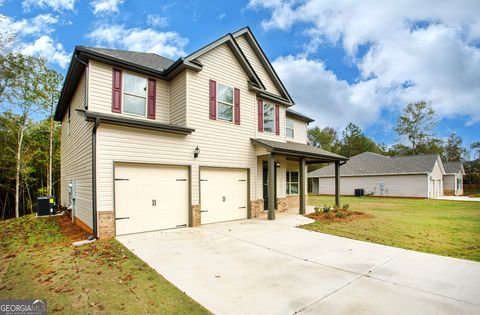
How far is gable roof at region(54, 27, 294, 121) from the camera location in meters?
8.08

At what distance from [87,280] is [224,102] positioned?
7.83 metres

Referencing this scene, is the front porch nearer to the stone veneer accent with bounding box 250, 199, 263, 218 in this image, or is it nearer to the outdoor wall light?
the stone veneer accent with bounding box 250, 199, 263, 218

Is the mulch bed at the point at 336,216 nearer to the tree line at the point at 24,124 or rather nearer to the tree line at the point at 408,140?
the tree line at the point at 24,124

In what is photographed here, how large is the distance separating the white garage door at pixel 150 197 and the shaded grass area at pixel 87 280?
1052 mm

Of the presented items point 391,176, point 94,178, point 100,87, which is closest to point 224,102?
point 100,87

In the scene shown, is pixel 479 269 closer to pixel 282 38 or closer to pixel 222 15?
pixel 222 15

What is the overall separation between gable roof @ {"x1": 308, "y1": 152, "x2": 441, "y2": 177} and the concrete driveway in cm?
2341

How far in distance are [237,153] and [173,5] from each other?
8887 mm

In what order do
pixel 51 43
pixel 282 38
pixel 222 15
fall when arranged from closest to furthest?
pixel 222 15 < pixel 51 43 < pixel 282 38

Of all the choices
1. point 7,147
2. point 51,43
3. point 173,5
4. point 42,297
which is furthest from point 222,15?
point 7,147

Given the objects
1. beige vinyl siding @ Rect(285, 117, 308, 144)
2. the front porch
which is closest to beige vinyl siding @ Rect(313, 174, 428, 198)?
beige vinyl siding @ Rect(285, 117, 308, 144)

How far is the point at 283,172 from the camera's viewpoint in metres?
13.6

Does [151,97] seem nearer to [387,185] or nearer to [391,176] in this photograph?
[391,176]

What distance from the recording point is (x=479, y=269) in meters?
4.67
